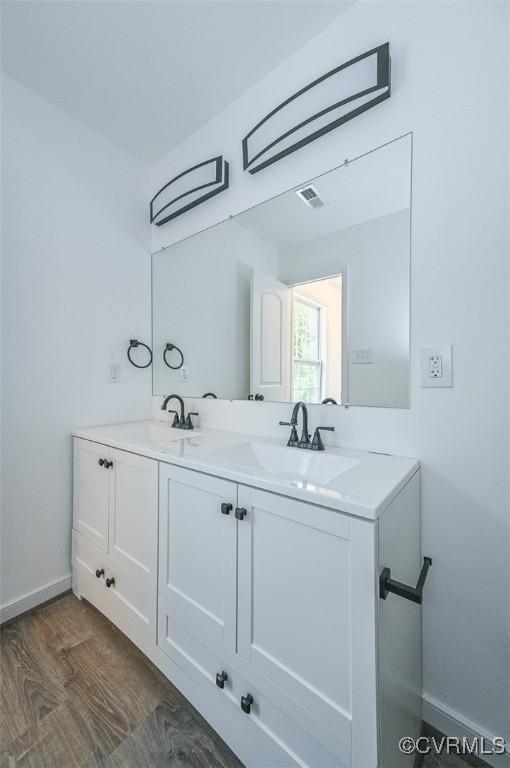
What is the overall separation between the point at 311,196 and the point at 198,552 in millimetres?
1445

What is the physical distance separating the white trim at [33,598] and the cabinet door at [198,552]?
0.86 m

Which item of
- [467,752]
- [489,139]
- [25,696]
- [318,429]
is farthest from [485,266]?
[25,696]

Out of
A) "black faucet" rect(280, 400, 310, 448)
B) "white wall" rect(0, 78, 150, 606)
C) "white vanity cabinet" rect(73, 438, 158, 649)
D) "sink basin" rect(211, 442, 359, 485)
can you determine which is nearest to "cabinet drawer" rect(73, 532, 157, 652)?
"white vanity cabinet" rect(73, 438, 158, 649)

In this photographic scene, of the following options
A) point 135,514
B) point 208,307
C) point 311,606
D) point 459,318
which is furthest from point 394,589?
point 208,307

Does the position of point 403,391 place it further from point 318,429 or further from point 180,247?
point 180,247

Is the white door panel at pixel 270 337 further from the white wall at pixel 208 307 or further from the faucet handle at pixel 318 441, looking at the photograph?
the faucet handle at pixel 318 441

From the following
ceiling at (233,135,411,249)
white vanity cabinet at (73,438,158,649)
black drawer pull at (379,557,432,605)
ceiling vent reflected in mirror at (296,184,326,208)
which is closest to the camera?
black drawer pull at (379,557,432,605)

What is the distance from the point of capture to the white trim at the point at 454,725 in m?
0.92

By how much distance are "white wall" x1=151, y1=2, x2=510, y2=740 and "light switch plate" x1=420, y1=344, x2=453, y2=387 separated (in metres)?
0.02

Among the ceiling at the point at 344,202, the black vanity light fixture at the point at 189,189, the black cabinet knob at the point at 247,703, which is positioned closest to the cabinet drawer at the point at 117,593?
the black cabinet knob at the point at 247,703

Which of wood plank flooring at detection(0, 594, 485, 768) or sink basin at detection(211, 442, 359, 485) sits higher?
sink basin at detection(211, 442, 359, 485)

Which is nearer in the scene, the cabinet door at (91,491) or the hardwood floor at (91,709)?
the hardwood floor at (91,709)

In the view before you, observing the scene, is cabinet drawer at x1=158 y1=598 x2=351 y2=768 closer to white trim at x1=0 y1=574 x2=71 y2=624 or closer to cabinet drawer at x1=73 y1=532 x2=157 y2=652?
cabinet drawer at x1=73 y1=532 x2=157 y2=652

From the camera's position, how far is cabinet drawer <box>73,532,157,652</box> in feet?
4.04
